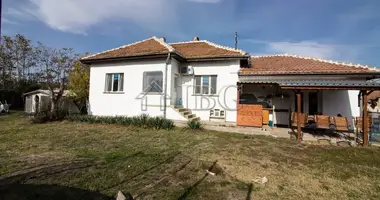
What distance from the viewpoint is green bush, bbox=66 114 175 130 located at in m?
11.7

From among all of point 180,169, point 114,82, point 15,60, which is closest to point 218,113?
point 114,82

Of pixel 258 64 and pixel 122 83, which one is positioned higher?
pixel 258 64

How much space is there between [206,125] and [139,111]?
479 centimetres

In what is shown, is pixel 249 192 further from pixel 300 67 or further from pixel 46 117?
pixel 46 117

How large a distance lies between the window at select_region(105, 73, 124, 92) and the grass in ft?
20.9

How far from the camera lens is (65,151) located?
7.02m

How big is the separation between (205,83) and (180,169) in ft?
31.7

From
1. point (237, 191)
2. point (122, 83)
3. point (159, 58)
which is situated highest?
point (159, 58)

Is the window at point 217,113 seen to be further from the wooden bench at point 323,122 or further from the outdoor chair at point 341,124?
the outdoor chair at point 341,124

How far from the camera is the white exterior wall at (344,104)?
42.8ft

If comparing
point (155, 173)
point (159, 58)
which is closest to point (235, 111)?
point (159, 58)

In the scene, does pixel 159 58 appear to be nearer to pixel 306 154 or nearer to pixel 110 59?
pixel 110 59

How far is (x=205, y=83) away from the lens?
47.7 feet

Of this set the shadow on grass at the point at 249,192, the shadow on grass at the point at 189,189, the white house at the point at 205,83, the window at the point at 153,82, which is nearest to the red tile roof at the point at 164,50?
the white house at the point at 205,83
